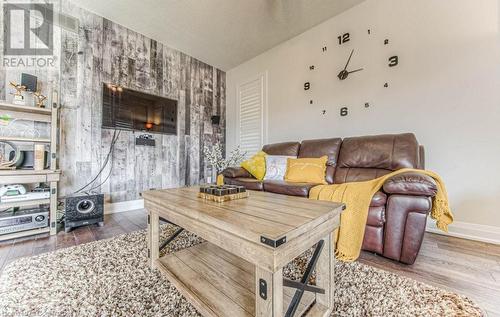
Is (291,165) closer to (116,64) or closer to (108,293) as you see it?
(108,293)

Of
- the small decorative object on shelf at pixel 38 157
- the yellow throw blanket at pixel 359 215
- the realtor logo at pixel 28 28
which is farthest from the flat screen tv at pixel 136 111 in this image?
the yellow throw blanket at pixel 359 215

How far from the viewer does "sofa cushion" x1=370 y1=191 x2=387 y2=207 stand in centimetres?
145

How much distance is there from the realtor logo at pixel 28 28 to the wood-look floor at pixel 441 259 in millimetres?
2030

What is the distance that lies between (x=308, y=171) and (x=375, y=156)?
2.28 feet

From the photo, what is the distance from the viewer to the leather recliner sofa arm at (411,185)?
131cm

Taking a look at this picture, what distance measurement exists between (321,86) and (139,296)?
300cm

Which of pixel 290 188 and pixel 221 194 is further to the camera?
pixel 290 188

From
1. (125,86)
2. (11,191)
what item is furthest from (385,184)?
(125,86)

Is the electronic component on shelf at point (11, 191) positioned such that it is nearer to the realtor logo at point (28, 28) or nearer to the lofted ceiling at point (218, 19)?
the realtor logo at point (28, 28)

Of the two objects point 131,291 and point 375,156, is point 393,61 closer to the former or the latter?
point 375,156

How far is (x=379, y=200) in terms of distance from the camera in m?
1.45

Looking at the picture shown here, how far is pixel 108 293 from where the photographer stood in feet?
3.49

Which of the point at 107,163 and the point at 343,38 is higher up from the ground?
the point at 343,38

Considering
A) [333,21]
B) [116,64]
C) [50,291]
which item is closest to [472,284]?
[50,291]
